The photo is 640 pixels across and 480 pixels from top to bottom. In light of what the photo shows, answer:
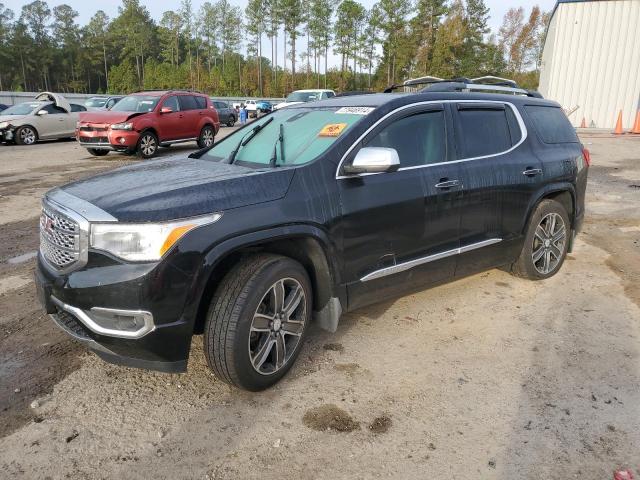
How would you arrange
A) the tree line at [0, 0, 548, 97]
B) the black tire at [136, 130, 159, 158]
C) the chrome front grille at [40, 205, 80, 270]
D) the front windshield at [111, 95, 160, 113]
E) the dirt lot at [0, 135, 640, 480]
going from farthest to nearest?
the tree line at [0, 0, 548, 97] < the front windshield at [111, 95, 160, 113] < the black tire at [136, 130, 159, 158] < the chrome front grille at [40, 205, 80, 270] < the dirt lot at [0, 135, 640, 480]

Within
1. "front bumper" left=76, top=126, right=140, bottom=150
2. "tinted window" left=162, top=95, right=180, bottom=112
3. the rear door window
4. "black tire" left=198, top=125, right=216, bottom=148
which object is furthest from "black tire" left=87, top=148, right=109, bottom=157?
the rear door window

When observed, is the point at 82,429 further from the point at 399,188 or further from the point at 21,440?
the point at 399,188

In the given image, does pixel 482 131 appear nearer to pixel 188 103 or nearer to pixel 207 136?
pixel 188 103

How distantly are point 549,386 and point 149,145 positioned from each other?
41.0ft

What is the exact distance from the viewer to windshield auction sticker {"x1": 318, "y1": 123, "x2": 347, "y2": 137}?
11.3 feet

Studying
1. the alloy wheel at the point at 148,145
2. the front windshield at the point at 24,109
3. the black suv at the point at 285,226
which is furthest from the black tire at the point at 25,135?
the black suv at the point at 285,226

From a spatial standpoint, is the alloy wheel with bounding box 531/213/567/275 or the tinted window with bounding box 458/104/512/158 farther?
the alloy wheel with bounding box 531/213/567/275

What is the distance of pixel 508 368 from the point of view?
10.9 ft

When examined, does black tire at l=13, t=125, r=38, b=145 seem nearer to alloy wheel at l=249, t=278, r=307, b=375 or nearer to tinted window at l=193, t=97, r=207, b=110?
tinted window at l=193, t=97, r=207, b=110

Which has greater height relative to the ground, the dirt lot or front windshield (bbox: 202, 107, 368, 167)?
front windshield (bbox: 202, 107, 368, 167)

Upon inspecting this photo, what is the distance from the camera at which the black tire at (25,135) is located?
56.5 ft

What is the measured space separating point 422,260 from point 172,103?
40.6ft

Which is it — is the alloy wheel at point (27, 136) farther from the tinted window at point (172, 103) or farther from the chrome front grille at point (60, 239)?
the chrome front grille at point (60, 239)

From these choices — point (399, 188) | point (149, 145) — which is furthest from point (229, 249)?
point (149, 145)
